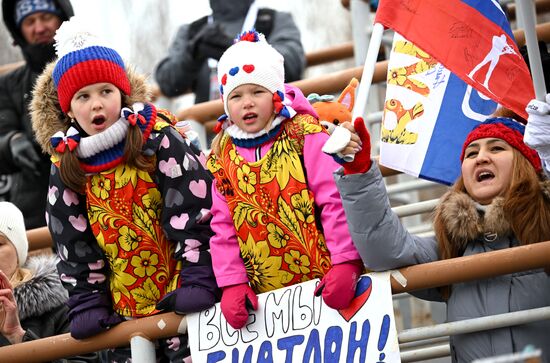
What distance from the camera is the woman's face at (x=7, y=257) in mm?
6844

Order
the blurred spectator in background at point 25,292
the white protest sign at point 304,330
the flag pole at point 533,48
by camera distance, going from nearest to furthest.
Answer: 1. the flag pole at point 533,48
2. the white protest sign at point 304,330
3. the blurred spectator in background at point 25,292

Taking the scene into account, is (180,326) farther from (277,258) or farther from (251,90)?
(251,90)

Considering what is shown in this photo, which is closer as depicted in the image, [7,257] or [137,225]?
[137,225]

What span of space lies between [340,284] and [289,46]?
343 cm

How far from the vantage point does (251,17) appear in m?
9.02

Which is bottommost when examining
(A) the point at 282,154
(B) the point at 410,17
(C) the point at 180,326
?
(C) the point at 180,326

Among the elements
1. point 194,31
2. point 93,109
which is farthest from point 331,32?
point 93,109

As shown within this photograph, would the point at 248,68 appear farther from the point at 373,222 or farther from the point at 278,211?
the point at 373,222

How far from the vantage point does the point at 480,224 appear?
5.61 m

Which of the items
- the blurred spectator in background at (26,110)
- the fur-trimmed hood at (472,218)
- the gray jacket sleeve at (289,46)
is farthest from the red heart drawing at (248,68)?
the blurred spectator in background at (26,110)

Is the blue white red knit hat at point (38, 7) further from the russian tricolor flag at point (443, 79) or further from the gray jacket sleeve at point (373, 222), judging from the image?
the gray jacket sleeve at point (373, 222)

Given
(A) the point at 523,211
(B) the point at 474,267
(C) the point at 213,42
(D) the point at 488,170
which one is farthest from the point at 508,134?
(C) the point at 213,42

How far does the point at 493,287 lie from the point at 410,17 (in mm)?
1101

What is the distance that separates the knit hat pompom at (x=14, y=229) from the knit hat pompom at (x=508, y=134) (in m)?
2.19
